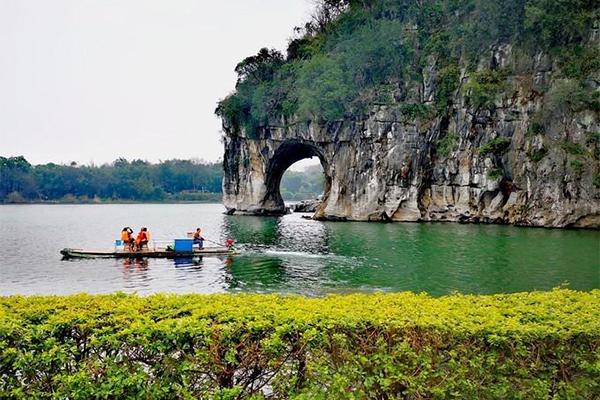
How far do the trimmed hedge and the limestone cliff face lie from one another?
41.0 metres

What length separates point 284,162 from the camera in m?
70.9

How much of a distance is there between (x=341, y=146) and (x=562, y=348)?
52.3 m

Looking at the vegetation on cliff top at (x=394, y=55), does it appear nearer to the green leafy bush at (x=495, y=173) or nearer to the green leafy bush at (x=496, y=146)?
the green leafy bush at (x=496, y=146)

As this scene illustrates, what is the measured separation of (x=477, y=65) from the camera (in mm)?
48125

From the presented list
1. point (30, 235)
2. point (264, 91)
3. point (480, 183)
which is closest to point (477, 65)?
point (480, 183)

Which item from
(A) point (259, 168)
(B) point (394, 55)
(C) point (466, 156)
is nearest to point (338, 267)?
(C) point (466, 156)

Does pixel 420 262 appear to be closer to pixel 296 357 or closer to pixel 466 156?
pixel 296 357

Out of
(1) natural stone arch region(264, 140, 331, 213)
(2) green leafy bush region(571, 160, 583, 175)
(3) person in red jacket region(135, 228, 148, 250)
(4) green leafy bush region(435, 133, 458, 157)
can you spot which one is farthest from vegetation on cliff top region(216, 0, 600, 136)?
(3) person in red jacket region(135, 228, 148, 250)

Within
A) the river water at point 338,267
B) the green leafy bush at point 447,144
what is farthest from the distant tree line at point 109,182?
the green leafy bush at point 447,144

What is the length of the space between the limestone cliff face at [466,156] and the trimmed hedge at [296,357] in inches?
1614

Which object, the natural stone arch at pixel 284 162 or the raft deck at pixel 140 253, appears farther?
the natural stone arch at pixel 284 162

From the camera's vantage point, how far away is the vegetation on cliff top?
4212cm

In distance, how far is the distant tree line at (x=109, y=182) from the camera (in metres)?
119

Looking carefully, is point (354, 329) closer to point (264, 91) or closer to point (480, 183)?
point (480, 183)
